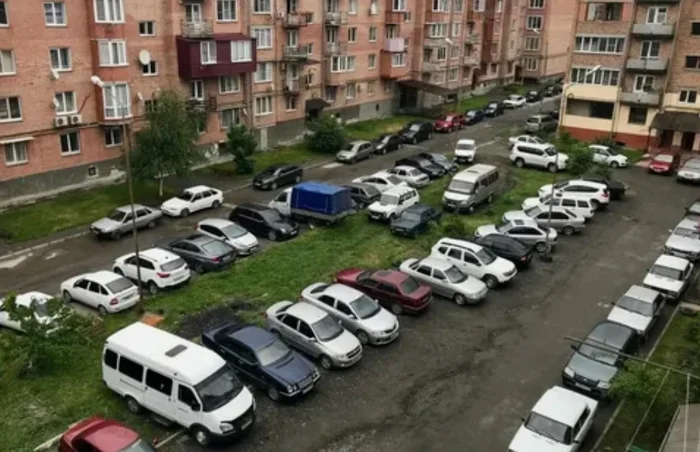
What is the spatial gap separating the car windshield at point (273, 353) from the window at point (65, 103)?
26219mm

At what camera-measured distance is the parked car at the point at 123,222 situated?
112ft

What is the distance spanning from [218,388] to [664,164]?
41.1m

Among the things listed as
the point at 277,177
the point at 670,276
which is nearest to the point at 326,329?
the point at 670,276

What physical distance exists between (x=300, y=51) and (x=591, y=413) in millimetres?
42890

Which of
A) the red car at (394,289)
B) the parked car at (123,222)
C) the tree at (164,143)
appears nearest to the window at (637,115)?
the red car at (394,289)

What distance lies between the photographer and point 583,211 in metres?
37.5

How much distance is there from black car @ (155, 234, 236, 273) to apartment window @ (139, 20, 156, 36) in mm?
18549

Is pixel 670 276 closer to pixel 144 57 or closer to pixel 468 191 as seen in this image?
pixel 468 191

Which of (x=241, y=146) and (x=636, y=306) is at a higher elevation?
(x=241, y=146)

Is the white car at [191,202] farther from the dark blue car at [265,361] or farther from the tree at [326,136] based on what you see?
the dark blue car at [265,361]

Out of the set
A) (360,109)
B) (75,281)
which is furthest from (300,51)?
(75,281)

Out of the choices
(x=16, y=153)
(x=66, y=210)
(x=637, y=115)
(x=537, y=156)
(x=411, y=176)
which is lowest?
(x=66, y=210)

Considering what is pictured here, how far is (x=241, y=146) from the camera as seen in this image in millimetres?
46188

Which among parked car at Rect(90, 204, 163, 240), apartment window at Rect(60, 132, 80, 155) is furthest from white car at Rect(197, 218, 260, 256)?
apartment window at Rect(60, 132, 80, 155)
